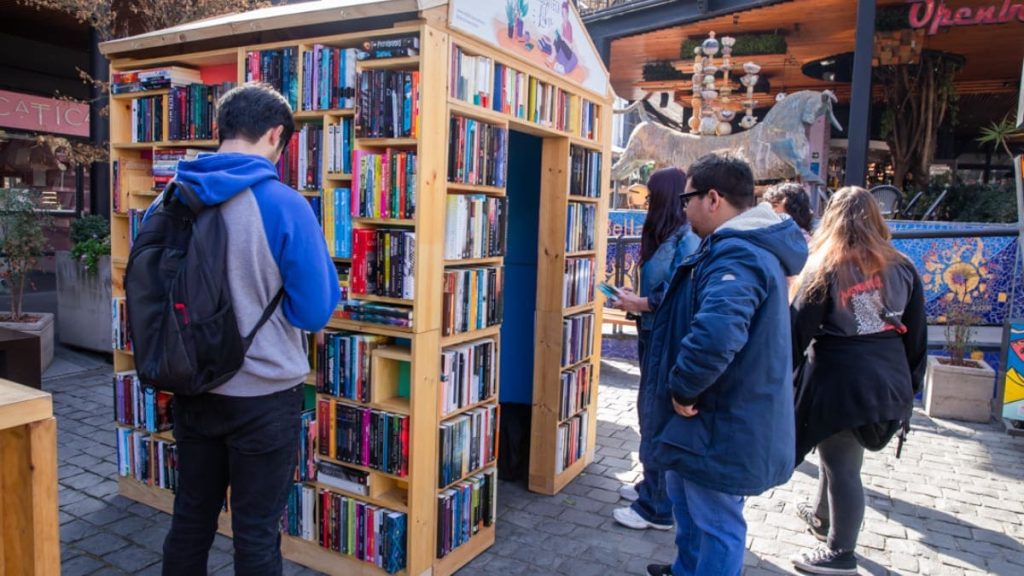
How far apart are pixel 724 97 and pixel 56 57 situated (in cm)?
1178

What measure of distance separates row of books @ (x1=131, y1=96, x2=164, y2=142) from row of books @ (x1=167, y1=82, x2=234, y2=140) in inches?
6.0

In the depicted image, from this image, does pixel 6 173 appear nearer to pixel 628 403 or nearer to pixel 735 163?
pixel 628 403

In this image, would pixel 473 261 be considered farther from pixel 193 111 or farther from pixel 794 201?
pixel 794 201

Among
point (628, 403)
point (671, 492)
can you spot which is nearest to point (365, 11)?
point (671, 492)

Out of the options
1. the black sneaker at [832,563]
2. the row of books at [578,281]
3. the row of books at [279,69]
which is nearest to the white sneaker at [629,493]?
the black sneaker at [832,563]

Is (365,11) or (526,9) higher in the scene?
(526,9)

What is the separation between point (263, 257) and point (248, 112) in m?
0.47

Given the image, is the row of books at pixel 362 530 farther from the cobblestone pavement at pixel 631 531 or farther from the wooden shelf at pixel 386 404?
the wooden shelf at pixel 386 404

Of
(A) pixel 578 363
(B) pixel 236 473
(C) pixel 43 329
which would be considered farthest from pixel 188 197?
(C) pixel 43 329

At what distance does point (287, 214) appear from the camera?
218 cm

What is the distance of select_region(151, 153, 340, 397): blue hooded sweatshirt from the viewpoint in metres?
2.12

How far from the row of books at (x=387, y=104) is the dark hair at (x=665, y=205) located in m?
1.39

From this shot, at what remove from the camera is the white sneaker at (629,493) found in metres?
4.30

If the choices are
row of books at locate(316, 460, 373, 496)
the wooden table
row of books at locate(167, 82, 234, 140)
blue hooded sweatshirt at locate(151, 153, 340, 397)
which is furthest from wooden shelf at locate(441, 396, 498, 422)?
row of books at locate(167, 82, 234, 140)
